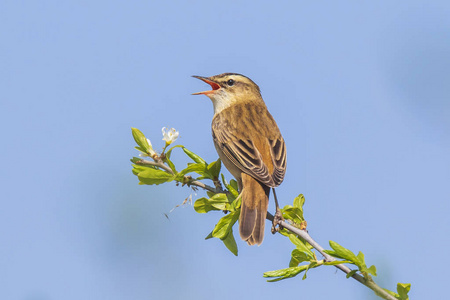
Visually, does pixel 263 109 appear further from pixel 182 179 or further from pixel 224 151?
pixel 182 179

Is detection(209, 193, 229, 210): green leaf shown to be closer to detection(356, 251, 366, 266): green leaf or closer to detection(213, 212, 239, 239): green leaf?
detection(213, 212, 239, 239): green leaf

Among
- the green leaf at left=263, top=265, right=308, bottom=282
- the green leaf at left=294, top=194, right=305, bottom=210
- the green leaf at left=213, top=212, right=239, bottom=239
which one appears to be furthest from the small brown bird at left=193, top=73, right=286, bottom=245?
the green leaf at left=263, top=265, right=308, bottom=282

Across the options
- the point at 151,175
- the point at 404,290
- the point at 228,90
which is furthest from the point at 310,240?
the point at 228,90

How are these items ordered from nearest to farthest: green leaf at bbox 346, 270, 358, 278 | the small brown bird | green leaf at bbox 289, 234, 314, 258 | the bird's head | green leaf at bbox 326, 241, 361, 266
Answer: green leaf at bbox 346, 270, 358, 278 < green leaf at bbox 326, 241, 361, 266 < green leaf at bbox 289, 234, 314, 258 < the small brown bird < the bird's head

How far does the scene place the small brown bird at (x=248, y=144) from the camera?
4312 millimetres

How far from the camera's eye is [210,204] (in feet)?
12.0

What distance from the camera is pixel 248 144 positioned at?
531 cm

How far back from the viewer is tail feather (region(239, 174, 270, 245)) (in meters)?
4.16

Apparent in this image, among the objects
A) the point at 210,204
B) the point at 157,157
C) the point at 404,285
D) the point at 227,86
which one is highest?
the point at 227,86

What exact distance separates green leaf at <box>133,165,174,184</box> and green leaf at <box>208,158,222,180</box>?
44 centimetres

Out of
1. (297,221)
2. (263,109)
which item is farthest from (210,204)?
(263,109)

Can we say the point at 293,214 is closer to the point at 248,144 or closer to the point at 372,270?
the point at 372,270

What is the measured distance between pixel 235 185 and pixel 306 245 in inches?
54.0

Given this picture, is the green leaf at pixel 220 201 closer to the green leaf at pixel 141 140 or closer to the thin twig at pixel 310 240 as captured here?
the thin twig at pixel 310 240
